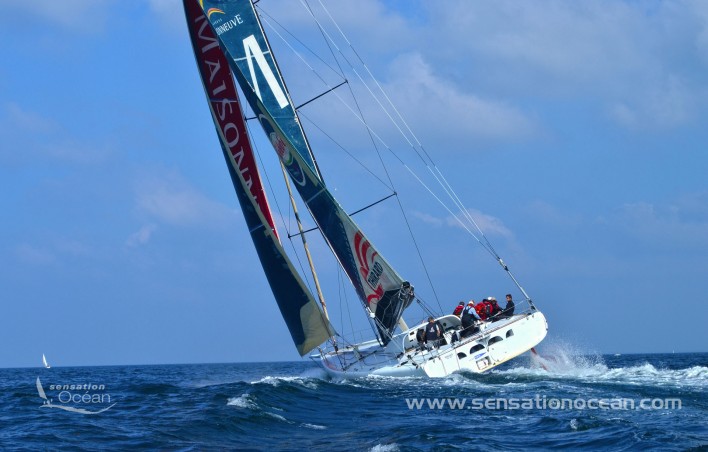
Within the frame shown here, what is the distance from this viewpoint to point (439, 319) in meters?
21.6

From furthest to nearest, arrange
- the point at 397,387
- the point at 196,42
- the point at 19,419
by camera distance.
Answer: the point at 196,42 → the point at 397,387 → the point at 19,419

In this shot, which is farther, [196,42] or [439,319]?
[196,42]

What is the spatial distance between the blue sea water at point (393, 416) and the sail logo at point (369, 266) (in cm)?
210

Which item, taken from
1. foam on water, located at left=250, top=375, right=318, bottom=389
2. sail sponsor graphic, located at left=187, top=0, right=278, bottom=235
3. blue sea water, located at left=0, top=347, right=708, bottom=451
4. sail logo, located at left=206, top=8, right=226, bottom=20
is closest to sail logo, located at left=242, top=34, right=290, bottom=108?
sail logo, located at left=206, top=8, right=226, bottom=20

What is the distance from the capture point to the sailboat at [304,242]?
19.8 meters

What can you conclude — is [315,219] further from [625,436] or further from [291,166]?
[625,436]

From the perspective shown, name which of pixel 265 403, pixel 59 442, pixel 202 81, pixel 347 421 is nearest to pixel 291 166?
pixel 202 81

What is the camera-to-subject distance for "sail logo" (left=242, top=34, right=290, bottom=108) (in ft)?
72.8

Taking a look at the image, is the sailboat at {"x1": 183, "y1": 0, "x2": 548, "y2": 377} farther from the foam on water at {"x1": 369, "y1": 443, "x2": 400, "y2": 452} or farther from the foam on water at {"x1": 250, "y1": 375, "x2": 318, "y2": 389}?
the foam on water at {"x1": 369, "y1": 443, "x2": 400, "y2": 452}

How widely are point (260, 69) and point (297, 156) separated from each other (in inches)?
122

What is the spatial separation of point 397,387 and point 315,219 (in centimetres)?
493

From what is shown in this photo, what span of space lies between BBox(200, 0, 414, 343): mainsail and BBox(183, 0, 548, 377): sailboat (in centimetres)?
3

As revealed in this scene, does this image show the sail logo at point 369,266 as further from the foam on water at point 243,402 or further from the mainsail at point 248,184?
the foam on water at point 243,402

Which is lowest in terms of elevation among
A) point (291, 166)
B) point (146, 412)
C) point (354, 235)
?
point (146, 412)
